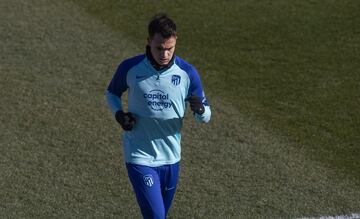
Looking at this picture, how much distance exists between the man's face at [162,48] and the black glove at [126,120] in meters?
0.52

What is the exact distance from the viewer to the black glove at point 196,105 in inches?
287

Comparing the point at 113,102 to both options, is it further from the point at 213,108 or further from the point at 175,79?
the point at 213,108

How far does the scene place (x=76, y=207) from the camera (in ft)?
30.6

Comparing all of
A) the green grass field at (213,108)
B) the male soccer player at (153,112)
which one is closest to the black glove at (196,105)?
the male soccer player at (153,112)

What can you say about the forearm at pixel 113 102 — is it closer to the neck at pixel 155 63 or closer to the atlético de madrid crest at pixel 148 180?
the neck at pixel 155 63

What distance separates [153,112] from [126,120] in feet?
0.92

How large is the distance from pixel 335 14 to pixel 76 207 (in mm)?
Answer: 7921

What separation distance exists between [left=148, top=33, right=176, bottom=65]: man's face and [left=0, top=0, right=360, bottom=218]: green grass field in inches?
99.5

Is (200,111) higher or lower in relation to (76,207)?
higher

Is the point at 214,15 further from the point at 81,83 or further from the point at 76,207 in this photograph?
the point at 76,207

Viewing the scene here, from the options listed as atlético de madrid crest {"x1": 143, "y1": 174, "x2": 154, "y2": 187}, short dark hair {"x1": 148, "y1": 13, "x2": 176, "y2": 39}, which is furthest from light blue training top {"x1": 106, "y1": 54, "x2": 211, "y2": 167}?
short dark hair {"x1": 148, "y1": 13, "x2": 176, "y2": 39}

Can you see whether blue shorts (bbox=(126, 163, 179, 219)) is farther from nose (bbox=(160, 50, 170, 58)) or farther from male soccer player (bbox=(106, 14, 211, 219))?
nose (bbox=(160, 50, 170, 58))

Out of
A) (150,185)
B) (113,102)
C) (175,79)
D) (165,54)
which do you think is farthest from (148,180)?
(165,54)

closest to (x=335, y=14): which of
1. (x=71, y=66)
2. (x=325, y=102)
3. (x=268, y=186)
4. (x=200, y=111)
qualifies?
(x=325, y=102)
